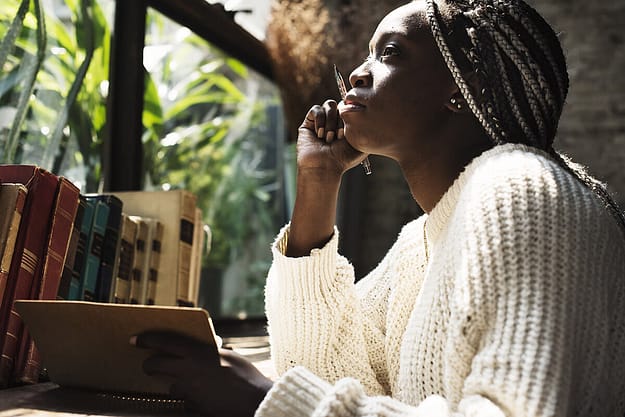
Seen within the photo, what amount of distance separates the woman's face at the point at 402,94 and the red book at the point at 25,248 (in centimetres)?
55

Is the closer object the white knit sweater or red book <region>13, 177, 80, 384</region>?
the white knit sweater

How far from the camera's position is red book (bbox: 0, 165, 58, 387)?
113 centimetres

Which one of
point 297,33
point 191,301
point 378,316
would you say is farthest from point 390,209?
point 378,316

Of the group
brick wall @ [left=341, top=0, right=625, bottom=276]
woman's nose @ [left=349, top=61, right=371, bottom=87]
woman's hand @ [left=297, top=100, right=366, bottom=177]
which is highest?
brick wall @ [left=341, top=0, right=625, bottom=276]

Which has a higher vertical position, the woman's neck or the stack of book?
the woman's neck

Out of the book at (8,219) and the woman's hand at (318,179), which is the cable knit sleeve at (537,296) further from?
the book at (8,219)

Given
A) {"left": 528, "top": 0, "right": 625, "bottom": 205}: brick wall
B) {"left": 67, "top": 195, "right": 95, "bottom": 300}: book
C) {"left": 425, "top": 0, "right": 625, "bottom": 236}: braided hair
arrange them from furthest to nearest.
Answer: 1. {"left": 528, "top": 0, "right": 625, "bottom": 205}: brick wall
2. {"left": 67, "top": 195, "right": 95, "bottom": 300}: book
3. {"left": 425, "top": 0, "right": 625, "bottom": 236}: braided hair

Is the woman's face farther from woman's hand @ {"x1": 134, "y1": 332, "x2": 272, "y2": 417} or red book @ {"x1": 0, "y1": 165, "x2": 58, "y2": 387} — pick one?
red book @ {"x1": 0, "y1": 165, "x2": 58, "y2": 387}

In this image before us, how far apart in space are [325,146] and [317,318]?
1.01 feet

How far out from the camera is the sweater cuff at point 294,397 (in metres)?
0.75

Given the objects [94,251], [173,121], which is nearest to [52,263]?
[94,251]

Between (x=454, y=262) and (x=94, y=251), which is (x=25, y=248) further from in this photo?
(x=454, y=262)

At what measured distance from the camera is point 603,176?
3.55 m

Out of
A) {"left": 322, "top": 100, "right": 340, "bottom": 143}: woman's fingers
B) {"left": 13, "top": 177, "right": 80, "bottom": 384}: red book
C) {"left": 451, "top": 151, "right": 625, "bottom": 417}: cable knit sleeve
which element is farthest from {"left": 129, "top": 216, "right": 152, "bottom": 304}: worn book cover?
{"left": 451, "top": 151, "right": 625, "bottom": 417}: cable knit sleeve
